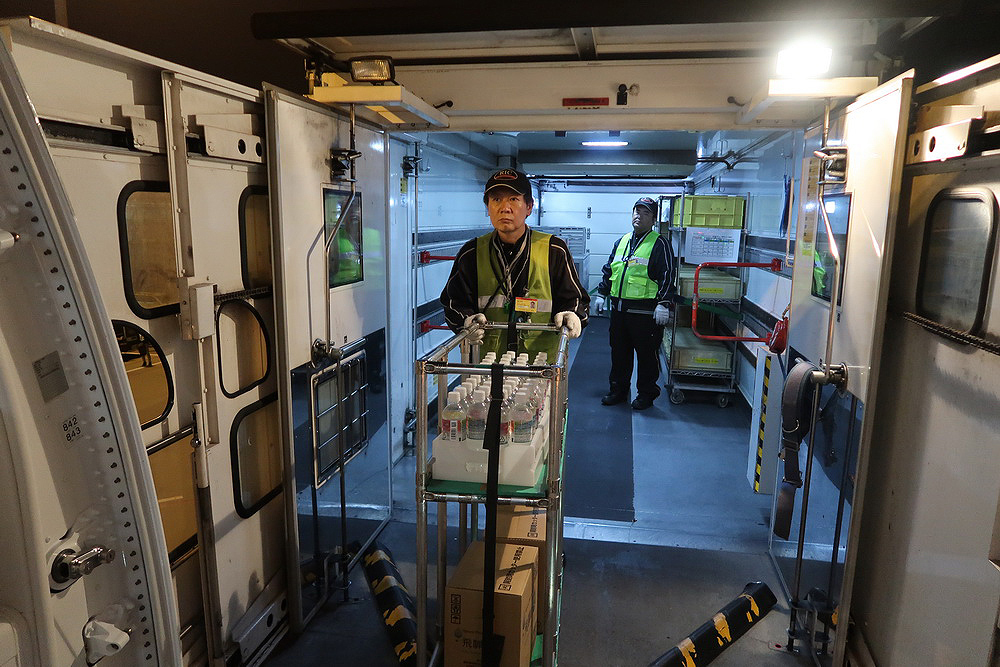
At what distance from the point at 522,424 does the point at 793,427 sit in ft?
5.33

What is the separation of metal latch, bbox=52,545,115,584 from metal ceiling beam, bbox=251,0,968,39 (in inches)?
90.8

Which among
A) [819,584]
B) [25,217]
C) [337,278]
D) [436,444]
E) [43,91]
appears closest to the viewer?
[25,217]

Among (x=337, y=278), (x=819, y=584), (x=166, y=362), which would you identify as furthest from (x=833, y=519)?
(x=166, y=362)

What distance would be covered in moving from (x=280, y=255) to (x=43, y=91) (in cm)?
109

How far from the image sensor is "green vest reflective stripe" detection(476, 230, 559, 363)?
3.61 metres

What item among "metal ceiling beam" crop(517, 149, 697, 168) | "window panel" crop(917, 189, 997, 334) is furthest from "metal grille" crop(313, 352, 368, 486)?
"metal ceiling beam" crop(517, 149, 697, 168)

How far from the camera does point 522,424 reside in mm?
2326

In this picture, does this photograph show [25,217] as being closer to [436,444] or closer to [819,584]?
[436,444]

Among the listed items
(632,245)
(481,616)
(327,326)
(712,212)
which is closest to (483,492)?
(481,616)

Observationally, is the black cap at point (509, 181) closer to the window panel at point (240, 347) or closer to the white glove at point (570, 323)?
the white glove at point (570, 323)

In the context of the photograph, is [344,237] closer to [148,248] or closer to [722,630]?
[148,248]

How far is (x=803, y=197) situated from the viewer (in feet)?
11.7

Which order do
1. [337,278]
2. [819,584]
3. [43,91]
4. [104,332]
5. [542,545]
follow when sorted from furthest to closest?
[337,278]
[819,584]
[542,545]
[43,91]
[104,332]

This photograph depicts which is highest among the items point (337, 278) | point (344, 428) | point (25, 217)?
point (25, 217)
